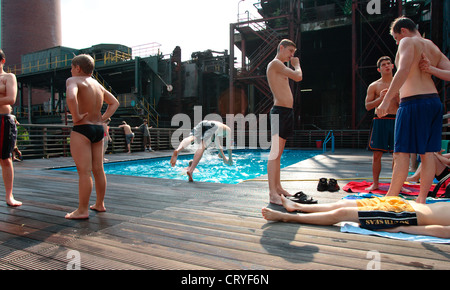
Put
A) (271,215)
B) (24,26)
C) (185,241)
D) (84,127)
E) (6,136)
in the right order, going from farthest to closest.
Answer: (24,26), (6,136), (84,127), (271,215), (185,241)

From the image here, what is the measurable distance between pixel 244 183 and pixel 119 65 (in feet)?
73.2

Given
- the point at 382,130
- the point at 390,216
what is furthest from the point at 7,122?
the point at 382,130

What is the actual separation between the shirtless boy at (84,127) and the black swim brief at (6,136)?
1.15m

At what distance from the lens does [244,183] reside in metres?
4.64

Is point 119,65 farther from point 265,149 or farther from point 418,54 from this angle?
point 418,54

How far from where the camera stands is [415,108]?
8.84ft

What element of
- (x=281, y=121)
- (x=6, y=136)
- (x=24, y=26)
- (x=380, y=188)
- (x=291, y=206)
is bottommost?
(x=380, y=188)

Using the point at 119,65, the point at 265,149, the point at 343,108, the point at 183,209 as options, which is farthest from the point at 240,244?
the point at 119,65

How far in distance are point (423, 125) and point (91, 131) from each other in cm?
321

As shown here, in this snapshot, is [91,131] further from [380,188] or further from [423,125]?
[380,188]

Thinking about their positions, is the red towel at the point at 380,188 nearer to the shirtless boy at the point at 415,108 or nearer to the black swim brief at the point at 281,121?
the shirtless boy at the point at 415,108

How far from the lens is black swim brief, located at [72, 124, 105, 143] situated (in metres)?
2.61

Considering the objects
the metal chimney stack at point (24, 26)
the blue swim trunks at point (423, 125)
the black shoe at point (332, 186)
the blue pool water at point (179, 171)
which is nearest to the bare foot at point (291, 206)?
the blue swim trunks at point (423, 125)

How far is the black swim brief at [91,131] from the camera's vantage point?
2.61 meters
